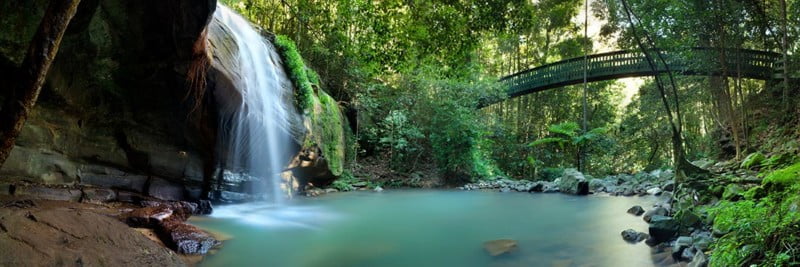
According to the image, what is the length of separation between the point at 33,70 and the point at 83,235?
143 centimetres

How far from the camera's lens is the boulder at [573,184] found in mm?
11766

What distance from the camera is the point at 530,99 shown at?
67.2ft

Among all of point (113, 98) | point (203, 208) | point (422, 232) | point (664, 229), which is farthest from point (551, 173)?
point (113, 98)

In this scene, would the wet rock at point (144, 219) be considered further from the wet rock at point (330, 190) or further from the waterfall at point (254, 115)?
the wet rock at point (330, 190)

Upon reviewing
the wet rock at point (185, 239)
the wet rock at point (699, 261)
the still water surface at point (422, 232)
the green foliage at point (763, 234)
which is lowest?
the still water surface at point (422, 232)

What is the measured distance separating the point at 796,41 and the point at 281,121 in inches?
419

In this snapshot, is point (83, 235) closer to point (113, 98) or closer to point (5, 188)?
point (5, 188)

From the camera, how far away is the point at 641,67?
13945mm

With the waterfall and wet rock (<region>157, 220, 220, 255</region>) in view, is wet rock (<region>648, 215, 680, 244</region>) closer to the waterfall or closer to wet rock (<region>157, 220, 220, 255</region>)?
wet rock (<region>157, 220, 220, 255</region>)

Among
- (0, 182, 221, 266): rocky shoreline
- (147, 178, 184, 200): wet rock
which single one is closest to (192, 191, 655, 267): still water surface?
(0, 182, 221, 266): rocky shoreline

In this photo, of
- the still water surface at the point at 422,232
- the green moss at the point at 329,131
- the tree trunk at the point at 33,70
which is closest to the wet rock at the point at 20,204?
the still water surface at the point at 422,232

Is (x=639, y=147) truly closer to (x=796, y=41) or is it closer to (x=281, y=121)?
(x=796, y=41)

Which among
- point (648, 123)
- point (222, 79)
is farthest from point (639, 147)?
point (222, 79)

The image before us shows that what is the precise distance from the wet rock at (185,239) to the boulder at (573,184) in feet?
33.3
